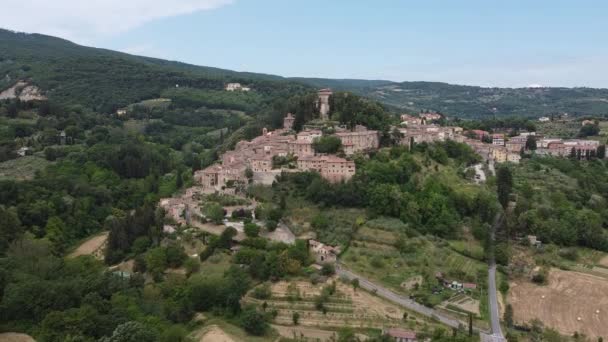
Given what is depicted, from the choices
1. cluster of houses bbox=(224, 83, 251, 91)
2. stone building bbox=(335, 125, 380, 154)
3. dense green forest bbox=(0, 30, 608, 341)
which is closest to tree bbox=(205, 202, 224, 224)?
dense green forest bbox=(0, 30, 608, 341)

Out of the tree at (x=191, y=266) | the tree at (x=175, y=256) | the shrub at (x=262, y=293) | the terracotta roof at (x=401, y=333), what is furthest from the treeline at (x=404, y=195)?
the terracotta roof at (x=401, y=333)

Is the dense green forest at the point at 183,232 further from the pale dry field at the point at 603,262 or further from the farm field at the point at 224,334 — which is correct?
the pale dry field at the point at 603,262

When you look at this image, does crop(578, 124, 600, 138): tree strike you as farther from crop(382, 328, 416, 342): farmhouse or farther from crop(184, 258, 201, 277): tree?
crop(184, 258, 201, 277): tree

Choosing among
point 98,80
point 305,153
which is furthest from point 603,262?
point 98,80

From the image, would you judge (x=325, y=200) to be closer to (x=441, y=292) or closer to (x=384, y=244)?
(x=384, y=244)

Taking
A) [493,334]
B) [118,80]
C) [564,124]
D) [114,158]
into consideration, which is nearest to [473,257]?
[493,334]

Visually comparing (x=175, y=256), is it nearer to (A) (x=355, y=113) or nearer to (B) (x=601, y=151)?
(A) (x=355, y=113)
